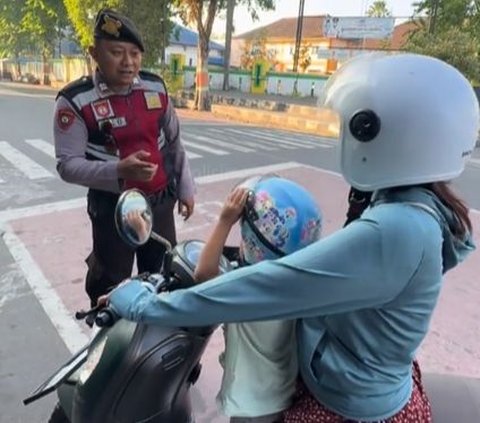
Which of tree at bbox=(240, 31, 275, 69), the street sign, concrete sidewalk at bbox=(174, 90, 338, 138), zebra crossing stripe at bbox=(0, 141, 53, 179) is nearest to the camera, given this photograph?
zebra crossing stripe at bbox=(0, 141, 53, 179)

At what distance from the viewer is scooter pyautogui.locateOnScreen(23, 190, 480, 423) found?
119cm

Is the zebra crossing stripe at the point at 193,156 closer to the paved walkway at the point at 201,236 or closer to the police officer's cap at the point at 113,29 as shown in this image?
the paved walkway at the point at 201,236

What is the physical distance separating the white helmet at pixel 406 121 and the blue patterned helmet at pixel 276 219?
0.15 metres

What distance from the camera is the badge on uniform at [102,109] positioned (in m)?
2.05

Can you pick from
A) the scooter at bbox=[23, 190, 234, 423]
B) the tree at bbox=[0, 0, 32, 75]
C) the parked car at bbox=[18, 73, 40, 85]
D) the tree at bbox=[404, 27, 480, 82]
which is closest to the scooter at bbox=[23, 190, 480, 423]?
the scooter at bbox=[23, 190, 234, 423]

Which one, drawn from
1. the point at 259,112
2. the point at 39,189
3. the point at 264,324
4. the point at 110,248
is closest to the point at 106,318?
the point at 264,324

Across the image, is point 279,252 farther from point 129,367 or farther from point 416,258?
point 129,367

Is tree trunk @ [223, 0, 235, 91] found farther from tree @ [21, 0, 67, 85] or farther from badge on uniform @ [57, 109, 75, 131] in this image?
badge on uniform @ [57, 109, 75, 131]

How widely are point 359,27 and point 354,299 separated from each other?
25.3 meters

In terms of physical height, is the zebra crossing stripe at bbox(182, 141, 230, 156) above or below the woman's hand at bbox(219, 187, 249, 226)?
below

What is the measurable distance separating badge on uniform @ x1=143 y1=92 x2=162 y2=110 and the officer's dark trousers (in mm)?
381

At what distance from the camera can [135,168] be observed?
1880 mm

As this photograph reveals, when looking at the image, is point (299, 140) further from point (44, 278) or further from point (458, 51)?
point (44, 278)

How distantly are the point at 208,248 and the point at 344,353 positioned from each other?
38cm
